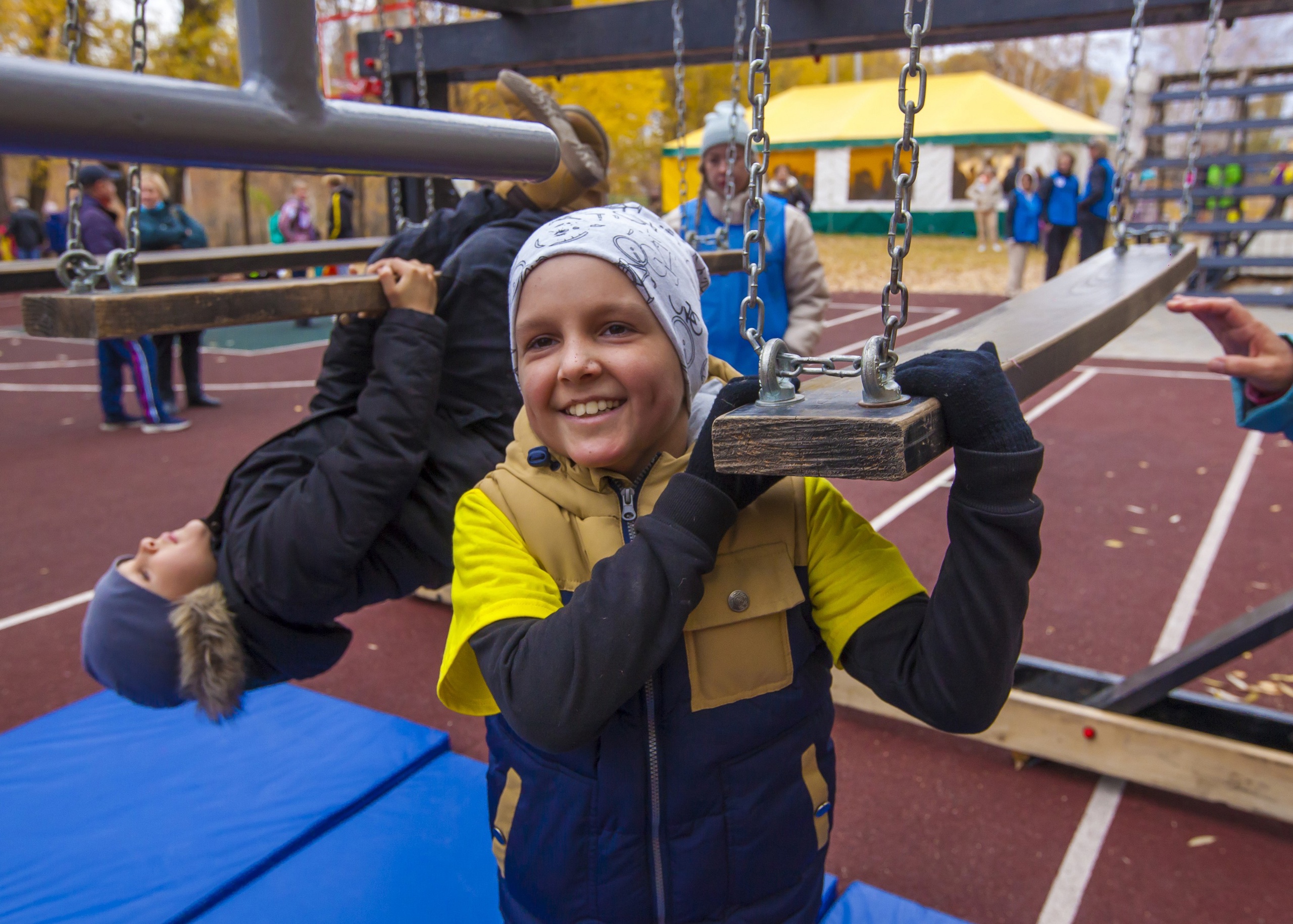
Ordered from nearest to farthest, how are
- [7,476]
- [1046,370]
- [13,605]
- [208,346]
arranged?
[1046,370] < [13,605] < [7,476] < [208,346]

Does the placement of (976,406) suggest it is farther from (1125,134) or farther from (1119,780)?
(1119,780)

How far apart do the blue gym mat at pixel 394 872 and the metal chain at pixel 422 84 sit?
194 centimetres

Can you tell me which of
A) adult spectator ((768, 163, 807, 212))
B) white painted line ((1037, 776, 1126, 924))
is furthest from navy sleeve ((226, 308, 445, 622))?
adult spectator ((768, 163, 807, 212))

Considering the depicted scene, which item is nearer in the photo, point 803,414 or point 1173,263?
point 803,414

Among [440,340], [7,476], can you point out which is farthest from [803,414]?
[7,476]

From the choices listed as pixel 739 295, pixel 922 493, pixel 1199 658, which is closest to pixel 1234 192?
pixel 922 493

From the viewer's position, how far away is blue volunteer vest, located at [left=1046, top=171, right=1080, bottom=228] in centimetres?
1366

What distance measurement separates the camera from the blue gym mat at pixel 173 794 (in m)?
2.39

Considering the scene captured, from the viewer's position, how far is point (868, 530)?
1402 millimetres

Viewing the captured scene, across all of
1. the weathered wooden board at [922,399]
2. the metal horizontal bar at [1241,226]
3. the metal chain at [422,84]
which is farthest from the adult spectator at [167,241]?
the metal horizontal bar at [1241,226]

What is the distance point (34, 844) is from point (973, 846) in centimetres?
260

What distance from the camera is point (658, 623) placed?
1.21 metres

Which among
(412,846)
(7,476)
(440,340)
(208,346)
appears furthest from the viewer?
(208,346)

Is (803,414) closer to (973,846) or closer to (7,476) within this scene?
(973,846)
